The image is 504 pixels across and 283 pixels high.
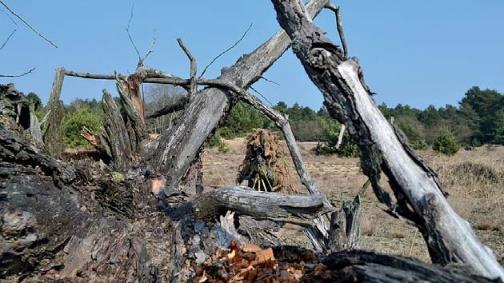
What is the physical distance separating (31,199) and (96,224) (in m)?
0.52

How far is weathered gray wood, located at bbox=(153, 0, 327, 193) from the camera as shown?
213 inches

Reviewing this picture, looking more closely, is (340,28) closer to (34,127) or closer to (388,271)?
(388,271)

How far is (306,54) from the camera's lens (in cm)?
340

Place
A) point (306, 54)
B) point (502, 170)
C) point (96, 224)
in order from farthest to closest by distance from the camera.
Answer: point (502, 170)
point (96, 224)
point (306, 54)

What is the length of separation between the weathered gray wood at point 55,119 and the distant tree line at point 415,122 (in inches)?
456

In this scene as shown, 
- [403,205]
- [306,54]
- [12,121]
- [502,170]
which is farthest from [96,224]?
[502,170]

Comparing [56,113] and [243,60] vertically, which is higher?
[243,60]

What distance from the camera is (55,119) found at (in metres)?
6.03

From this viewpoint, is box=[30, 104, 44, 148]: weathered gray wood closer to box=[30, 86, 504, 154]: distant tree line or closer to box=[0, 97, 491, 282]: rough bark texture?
box=[0, 97, 491, 282]: rough bark texture

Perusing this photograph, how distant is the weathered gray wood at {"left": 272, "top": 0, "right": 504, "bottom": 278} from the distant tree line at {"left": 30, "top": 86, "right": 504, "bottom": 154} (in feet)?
48.1

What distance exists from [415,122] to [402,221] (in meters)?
46.4

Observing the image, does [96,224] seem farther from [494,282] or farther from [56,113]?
[494,282]

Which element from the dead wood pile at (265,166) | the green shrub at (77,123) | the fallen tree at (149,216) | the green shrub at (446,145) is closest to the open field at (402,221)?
the dead wood pile at (265,166)

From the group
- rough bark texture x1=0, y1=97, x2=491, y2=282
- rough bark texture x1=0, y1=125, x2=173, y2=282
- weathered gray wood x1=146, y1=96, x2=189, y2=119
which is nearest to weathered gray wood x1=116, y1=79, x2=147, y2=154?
weathered gray wood x1=146, y1=96, x2=189, y2=119
